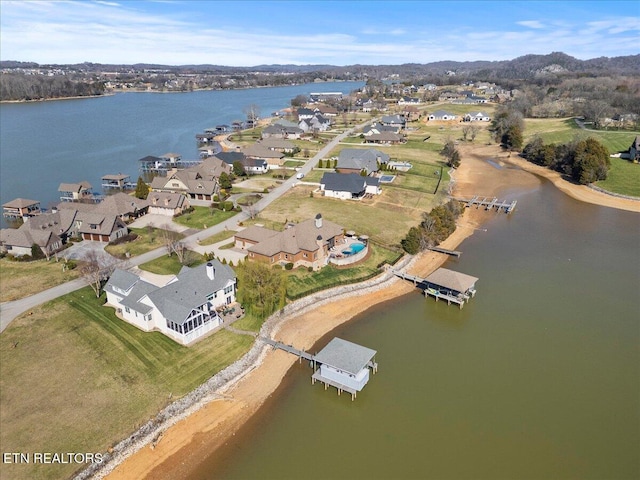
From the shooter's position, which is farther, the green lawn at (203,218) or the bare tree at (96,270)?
the green lawn at (203,218)

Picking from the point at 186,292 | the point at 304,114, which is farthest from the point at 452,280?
the point at 304,114

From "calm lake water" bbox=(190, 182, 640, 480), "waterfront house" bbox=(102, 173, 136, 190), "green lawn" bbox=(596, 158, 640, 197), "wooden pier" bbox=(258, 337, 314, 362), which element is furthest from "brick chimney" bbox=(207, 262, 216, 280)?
"green lawn" bbox=(596, 158, 640, 197)

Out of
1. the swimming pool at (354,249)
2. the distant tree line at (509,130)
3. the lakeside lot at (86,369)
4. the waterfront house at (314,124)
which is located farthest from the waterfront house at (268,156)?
the distant tree line at (509,130)

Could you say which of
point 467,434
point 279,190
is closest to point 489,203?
point 279,190

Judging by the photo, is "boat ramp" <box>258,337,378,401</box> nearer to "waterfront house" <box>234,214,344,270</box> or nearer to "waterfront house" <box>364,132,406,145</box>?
"waterfront house" <box>234,214,344,270</box>

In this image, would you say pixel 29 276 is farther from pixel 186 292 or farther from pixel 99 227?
pixel 186 292

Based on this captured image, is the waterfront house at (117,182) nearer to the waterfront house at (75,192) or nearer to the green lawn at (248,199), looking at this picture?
the waterfront house at (75,192)
